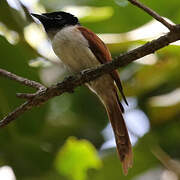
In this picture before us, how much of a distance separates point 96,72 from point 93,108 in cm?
175

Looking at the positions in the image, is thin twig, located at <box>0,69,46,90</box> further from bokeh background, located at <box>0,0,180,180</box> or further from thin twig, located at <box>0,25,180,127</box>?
bokeh background, located at <box>0,0,180,180</box>

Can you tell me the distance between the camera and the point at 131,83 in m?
3.76

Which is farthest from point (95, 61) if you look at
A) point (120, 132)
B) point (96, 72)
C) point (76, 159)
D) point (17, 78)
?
point (76, 159)

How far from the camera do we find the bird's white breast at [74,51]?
3117 millimetres

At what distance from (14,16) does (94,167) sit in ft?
4.65

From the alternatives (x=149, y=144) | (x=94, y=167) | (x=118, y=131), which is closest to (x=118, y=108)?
(x=118, y=131)

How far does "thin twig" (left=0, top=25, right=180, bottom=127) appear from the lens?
1941mm

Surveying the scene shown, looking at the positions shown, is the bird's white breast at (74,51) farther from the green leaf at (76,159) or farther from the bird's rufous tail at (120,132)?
the green leaf at (76,159)

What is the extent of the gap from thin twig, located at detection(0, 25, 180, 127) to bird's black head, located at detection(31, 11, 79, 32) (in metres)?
1.19

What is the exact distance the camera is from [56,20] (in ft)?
11.7

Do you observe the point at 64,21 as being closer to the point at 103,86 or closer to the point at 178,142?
the point at 103,86

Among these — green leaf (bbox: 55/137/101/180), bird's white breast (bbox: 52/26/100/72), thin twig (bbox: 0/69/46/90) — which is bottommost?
green leaf (bbox: 55/137/101/180)

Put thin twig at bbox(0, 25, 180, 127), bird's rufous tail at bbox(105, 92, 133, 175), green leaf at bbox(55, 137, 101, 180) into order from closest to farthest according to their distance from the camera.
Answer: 1. thin twig at bbox(0, 25, 180, 127)
2. bird's rufous tail at bbox(105, 92, 133, 175)
3. green leaf at bbox(55, 137, 101, 180)

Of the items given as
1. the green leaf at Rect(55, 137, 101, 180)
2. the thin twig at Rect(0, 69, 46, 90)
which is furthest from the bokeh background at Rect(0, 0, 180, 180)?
the thin twig at Rect(0, 69, 46, 90)
